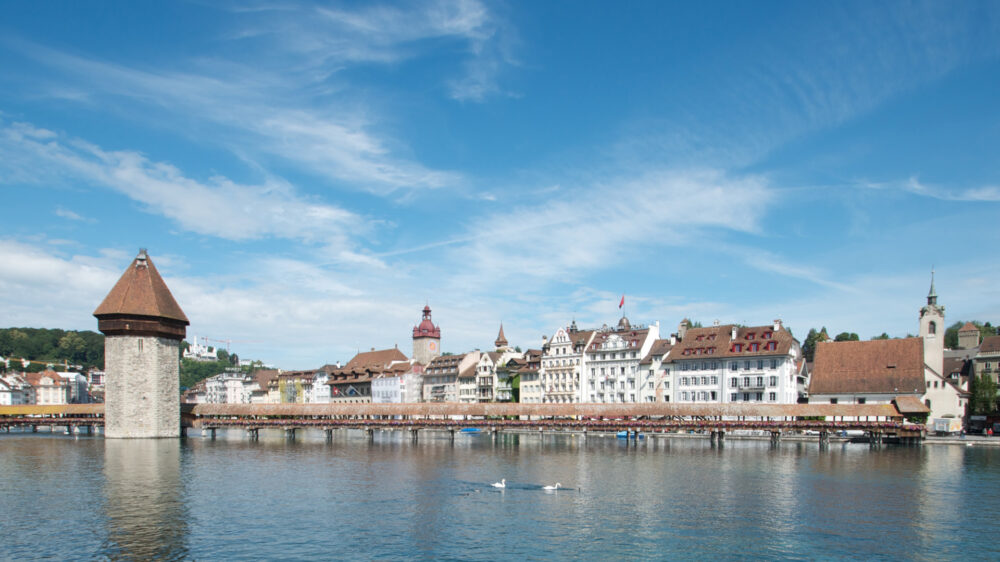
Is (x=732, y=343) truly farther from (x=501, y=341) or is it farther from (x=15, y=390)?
(x=15, y=390)

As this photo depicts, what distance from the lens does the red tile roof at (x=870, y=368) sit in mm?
75188

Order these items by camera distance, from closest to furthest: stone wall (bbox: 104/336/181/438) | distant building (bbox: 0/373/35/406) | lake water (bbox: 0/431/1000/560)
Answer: lake water (bbox: 0/431/1000/560) < stone wall (bbox: 104/336/181/438) < distant building (bbox: 0/373/35/406)

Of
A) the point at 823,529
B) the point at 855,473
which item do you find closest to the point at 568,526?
the point at 823,529

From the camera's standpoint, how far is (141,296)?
7419 cm

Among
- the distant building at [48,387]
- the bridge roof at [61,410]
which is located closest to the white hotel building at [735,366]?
the bridge roof at [61,410]

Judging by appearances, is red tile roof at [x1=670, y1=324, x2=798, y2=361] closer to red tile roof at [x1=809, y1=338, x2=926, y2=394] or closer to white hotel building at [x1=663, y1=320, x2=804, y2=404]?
white hotel building at [x1=663, y1=320, x2=804, y2=404]

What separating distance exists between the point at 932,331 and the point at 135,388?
83527mm

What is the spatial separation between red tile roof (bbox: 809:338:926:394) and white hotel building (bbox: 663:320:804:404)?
11.4ft

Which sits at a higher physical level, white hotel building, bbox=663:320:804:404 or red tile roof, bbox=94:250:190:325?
red tile roof, bbox=94:250:190:325

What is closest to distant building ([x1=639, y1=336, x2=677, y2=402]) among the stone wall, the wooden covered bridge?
the wooden covered bridge

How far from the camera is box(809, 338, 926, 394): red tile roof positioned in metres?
75.2

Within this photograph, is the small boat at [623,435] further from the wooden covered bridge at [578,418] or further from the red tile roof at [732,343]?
the red tile roof at [732,343]

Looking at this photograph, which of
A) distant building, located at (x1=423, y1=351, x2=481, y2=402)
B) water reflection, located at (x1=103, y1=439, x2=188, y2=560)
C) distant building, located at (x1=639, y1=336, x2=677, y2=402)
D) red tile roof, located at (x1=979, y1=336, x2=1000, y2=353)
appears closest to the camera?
water reflection, located at (x1=103, y1=439, x2=188, y2=560)

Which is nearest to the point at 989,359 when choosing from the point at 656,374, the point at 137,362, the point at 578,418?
the point at 656,374
